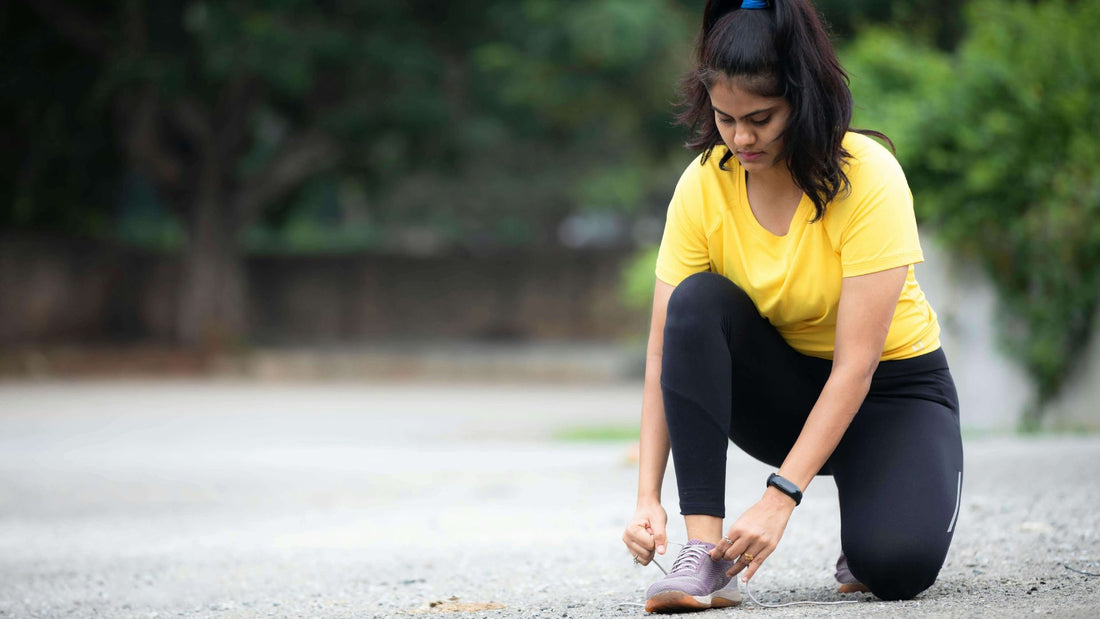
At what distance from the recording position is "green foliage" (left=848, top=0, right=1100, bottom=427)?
23.8ft

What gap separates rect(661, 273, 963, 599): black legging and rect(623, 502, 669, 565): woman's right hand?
0.08 m

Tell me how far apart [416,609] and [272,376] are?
1363 centimetres

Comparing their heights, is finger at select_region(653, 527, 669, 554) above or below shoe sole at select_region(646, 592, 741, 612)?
above

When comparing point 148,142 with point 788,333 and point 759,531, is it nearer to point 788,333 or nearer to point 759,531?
point 788,333

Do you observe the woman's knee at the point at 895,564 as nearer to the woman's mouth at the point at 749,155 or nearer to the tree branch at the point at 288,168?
the woman's mouth at the point at 749,155

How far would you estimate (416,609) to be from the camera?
295 centimetres

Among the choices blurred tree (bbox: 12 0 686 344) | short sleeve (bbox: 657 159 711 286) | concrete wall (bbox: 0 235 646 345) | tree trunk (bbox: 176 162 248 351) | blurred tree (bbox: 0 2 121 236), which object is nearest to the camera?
short sleeve (bbox: 657 159 711 286)

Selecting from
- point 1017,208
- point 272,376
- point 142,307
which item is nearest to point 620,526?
point 1017,208

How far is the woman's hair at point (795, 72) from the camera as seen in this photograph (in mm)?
2412

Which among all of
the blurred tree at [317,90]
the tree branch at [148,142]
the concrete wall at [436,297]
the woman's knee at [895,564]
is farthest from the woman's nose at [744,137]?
the concrete wall at [436,297]

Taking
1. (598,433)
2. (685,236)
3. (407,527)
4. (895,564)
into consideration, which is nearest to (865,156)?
(685,236)

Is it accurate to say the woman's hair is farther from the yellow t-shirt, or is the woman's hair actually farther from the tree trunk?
the tree trunk

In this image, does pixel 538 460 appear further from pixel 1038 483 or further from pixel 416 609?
pixel 416 609

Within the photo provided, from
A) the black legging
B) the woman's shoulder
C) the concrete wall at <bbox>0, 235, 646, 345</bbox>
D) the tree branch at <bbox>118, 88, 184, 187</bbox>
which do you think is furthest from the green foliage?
the concrete wall at <bbox>0, 235, 646, 345</bbox>
